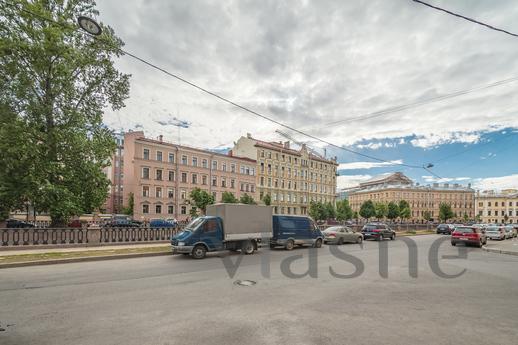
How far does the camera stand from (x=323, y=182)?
85.7 meters

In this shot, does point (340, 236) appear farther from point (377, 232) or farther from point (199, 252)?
point (199, 252)

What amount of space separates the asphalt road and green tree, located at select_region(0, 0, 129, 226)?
460 inches

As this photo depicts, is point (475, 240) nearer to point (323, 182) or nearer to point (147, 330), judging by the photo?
point (147, 330)

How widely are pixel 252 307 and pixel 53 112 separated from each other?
2196 cm

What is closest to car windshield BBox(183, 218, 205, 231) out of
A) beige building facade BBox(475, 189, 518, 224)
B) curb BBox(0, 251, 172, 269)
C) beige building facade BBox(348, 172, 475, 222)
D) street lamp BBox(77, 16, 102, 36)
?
curb BBox(0, 251, 172, 269)

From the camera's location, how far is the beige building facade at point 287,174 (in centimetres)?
7094

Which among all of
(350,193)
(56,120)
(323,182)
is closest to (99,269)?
(56,120)

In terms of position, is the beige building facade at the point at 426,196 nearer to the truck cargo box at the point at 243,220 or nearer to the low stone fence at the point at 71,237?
the truck cargo box at the point at 243,220

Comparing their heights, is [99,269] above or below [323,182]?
below

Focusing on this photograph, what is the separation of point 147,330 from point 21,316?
271cm

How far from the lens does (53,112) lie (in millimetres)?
21359

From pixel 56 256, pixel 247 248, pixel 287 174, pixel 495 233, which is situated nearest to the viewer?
pixel 56 256

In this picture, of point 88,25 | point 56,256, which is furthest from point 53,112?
point 88,25

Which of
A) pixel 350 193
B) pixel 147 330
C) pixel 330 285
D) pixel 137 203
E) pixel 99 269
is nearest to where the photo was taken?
pixel 147 330
